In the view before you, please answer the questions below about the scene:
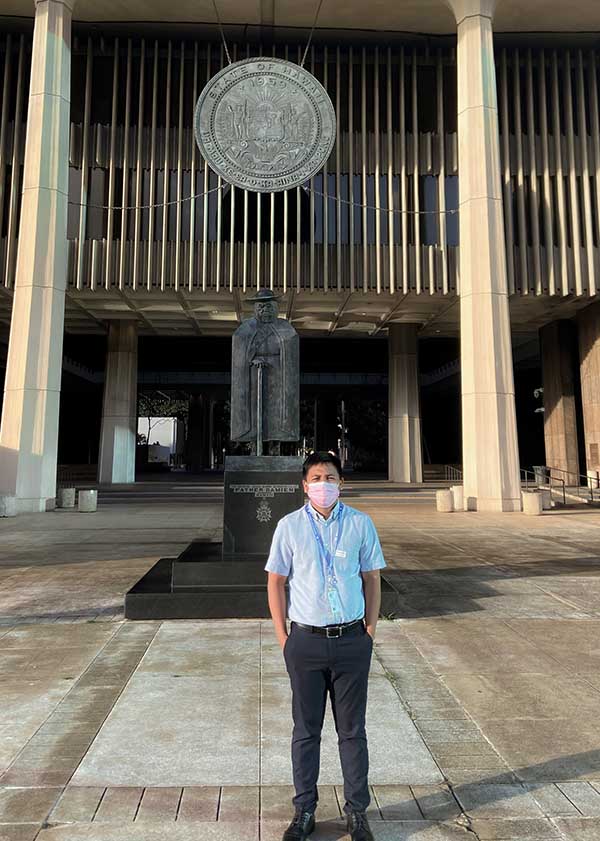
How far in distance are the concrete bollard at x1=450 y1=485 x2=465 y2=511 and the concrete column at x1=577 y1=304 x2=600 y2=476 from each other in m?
12.4

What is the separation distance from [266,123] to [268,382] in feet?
41.6

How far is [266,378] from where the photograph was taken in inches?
328

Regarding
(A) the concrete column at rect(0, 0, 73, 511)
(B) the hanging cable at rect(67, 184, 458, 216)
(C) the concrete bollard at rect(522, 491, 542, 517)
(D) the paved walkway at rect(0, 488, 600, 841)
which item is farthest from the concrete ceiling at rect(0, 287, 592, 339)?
(D) the paved walkway at rect(0, 488, 600, 841)

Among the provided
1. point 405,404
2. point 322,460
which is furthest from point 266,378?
point 405,404

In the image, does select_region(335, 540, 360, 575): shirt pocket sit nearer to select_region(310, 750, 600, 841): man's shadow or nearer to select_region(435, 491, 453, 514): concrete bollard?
select_region(310, 750, 600, 841): man's shadow

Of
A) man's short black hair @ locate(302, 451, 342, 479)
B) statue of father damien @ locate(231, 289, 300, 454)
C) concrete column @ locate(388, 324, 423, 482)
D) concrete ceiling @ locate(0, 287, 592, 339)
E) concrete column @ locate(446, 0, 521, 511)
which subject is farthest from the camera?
concrete column @ locate(388, 324, 423, 482)

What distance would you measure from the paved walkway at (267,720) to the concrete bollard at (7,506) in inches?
428

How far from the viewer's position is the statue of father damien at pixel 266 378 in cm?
827

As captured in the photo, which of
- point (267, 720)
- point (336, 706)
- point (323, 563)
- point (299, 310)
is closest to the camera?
point (336, 706)

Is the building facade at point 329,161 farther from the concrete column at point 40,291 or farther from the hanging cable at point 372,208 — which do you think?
the concrete column at point 40,291

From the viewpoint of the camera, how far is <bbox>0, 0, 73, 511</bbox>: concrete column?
62.9 ft

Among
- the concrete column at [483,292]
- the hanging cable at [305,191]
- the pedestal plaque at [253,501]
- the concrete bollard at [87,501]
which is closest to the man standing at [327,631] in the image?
the pedestal plaque at [253,501]

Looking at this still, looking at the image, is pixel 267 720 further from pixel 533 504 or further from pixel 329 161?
pixel 329 161

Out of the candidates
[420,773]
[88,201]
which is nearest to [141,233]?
[88,201]
